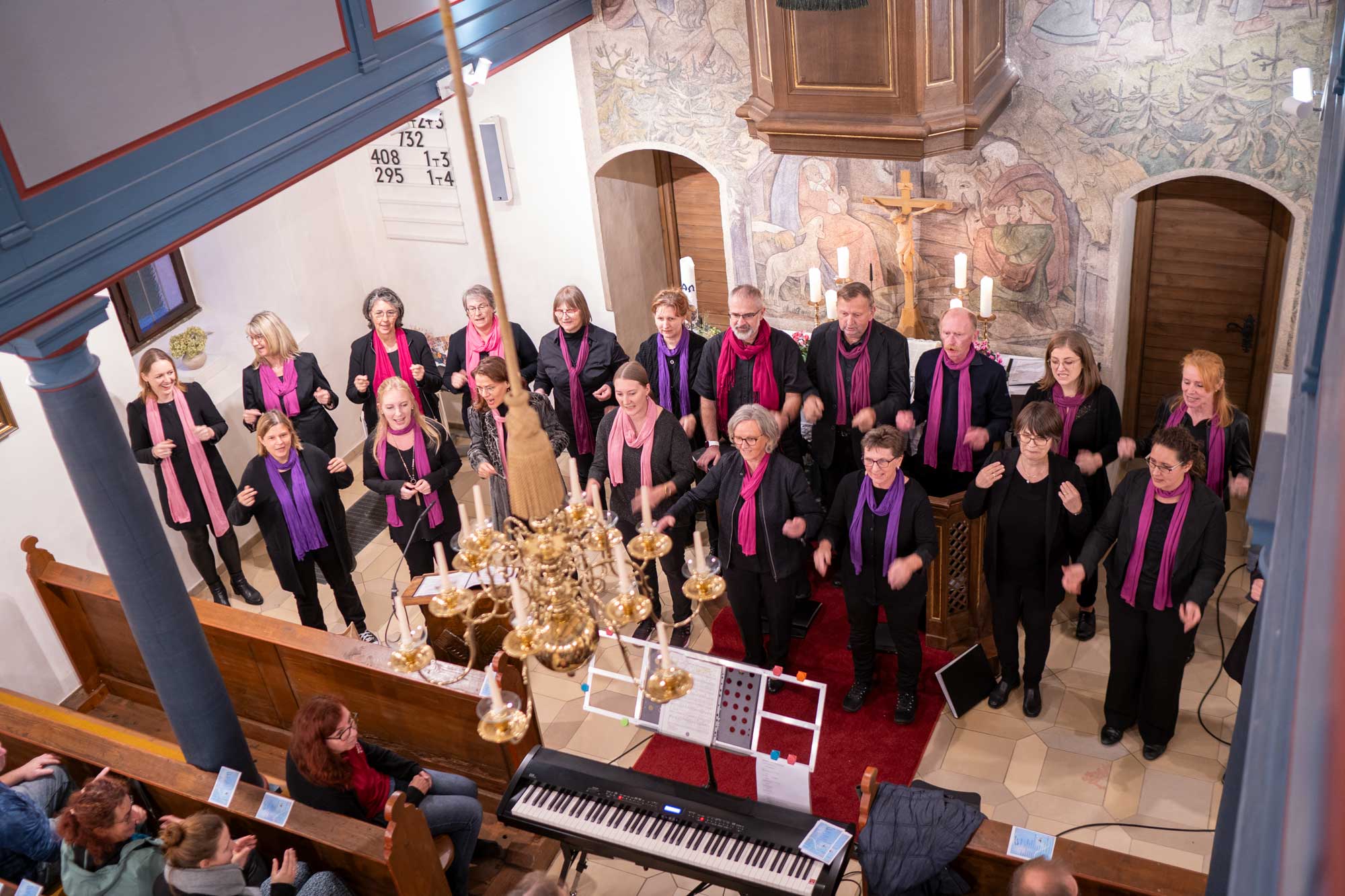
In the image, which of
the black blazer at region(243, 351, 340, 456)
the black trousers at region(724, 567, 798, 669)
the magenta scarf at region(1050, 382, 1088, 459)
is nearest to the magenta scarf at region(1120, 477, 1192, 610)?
the magenta scarf at region(1050, 382, 1088, 459)

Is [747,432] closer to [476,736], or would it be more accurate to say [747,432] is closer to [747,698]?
[747,698]

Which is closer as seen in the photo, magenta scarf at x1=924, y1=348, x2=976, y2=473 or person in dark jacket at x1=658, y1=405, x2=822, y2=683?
person in dark jacket at x1=658, y1=405, x2=822, y2=683

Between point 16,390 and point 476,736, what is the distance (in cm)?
386

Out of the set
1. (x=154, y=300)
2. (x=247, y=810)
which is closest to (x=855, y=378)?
(x=247, y=810)

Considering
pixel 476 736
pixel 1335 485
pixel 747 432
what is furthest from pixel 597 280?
pixel 1335 485

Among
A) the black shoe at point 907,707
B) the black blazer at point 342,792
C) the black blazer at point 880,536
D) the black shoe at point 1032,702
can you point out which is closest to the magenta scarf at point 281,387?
the black blazer at point 342,792

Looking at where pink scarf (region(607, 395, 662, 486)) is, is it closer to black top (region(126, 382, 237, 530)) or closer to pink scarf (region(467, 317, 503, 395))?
pink scarf (region(467, 317, 503, 395))

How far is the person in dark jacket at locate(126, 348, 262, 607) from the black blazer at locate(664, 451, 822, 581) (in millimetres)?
3263

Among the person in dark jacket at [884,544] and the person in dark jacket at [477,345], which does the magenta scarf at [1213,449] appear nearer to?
the person in dark jacket at [884,544]

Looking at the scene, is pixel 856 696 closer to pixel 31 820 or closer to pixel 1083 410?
pixel 1083 410

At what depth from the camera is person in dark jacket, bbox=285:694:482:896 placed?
532 cm

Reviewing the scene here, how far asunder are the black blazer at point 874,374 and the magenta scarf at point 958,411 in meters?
0.21

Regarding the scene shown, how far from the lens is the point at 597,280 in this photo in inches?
390

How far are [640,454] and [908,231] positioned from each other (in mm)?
2928
